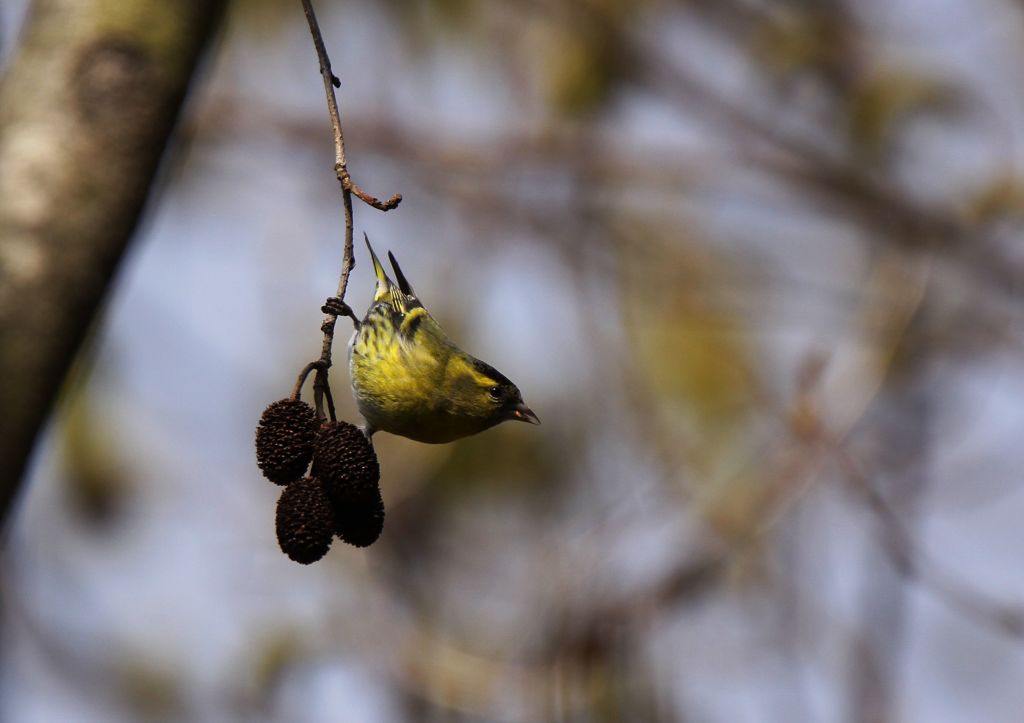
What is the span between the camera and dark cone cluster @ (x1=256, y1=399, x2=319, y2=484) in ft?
6.23

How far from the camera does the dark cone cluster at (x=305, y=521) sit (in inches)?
69.1

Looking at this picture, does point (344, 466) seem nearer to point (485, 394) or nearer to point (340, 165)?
point (340, 165)

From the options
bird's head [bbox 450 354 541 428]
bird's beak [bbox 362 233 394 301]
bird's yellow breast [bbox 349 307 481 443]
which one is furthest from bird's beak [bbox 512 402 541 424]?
bird's beak [bbox 362 233 394 301]


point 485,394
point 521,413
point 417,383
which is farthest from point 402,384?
point 521,413

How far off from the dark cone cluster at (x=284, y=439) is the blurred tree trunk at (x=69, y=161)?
35cm

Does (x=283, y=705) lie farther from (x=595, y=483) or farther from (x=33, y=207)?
(x=33, y=207)

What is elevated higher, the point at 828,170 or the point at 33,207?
the point at 828,170

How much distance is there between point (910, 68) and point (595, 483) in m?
2.92

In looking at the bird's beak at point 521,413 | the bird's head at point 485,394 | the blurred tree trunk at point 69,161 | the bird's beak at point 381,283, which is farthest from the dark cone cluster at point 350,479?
the bird's beak at point 381,283

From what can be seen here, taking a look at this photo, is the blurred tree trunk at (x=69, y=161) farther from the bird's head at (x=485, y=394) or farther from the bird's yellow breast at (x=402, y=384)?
the bird's head at (x=485, y=394)

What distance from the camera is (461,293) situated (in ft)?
19.6

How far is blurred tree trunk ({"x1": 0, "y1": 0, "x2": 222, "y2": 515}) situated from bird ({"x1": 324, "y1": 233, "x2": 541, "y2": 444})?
3.51ft

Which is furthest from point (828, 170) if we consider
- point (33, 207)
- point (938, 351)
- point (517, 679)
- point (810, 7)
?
point (33, 207)

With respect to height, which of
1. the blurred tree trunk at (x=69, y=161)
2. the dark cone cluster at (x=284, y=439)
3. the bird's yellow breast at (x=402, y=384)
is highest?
the blurred tree trunk at (x=69, y=161)
